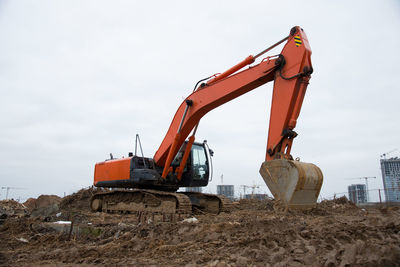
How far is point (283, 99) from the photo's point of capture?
20.9 ft

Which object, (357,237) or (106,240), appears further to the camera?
(106,240)

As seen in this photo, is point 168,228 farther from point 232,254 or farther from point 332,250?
point 332,250

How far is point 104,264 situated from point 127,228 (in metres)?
1.65

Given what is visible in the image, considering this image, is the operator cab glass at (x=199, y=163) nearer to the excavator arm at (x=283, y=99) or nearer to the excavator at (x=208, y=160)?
the excavator at (x=208, y=160)

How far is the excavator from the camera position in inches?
236

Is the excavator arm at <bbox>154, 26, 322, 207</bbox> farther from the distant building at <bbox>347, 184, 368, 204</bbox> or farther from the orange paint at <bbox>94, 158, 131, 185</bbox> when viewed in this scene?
the distant building at <bbox>347, 184, 368, 204</bbox>

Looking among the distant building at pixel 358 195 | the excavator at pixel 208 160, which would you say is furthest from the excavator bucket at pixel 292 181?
the distant building at pixel 358 195

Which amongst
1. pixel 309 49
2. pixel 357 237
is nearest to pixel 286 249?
pixel 357 237

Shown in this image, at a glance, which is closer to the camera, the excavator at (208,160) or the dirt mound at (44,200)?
the excavator at (208,160)

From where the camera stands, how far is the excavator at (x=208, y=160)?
599 centimetres

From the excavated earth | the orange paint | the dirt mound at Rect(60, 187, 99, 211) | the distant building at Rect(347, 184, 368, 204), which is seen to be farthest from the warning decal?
the distant building at Rect(347, 184, 368, 204)

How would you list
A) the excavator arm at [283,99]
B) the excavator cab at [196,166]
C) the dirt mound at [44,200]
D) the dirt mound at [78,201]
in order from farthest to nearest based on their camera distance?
the dirt mound at [44,200], the dirt mound at [78,201], the excavator cab at [196,166], the excavator arm at [283,99]

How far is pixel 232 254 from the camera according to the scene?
3.43m

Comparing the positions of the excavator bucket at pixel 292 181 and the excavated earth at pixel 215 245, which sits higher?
the excavator bucket at pixel 292 181
